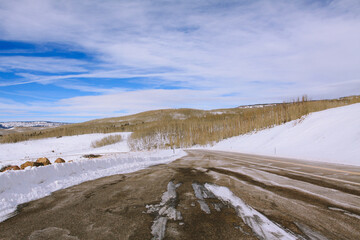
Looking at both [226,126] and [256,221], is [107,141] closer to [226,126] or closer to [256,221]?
[226,126]

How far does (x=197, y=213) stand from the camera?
3.41 meters

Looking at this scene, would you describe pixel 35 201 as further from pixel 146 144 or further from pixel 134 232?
pixel 146 144

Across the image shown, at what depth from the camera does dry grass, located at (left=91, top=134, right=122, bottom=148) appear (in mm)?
85881

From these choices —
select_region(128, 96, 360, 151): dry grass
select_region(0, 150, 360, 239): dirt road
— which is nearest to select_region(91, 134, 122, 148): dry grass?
select_region(128, 96, 360, 151): dry grass

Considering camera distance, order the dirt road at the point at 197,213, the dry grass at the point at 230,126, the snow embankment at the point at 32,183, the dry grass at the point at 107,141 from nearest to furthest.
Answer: the dirt road at the point at 197,213 < the snow embankment at the point at 32,183 < the dry grass at the point at 230,126 < the dry grass at the point at 107,141

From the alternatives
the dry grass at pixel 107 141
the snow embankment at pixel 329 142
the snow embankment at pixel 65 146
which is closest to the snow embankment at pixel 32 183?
the snow embankment at pixel 329 142

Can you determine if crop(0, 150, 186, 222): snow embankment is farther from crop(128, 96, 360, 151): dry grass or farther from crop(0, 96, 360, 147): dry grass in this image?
crop(0, 96, 360, 147): dry grass

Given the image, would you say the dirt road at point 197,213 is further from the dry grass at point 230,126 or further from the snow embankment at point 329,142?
the dry grass at point 230,126

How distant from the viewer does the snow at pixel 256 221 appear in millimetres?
2574

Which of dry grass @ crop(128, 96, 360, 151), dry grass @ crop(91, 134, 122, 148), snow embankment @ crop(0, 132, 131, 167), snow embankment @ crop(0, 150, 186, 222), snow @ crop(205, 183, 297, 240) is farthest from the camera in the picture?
dry grass @ crop(91, 134, 122, 148)

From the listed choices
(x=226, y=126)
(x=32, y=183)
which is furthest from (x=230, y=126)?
(x=32, y=183)

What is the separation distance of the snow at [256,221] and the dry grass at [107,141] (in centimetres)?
8980

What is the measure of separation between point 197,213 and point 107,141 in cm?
9266

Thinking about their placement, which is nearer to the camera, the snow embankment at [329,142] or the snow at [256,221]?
the snow at [256,221]
